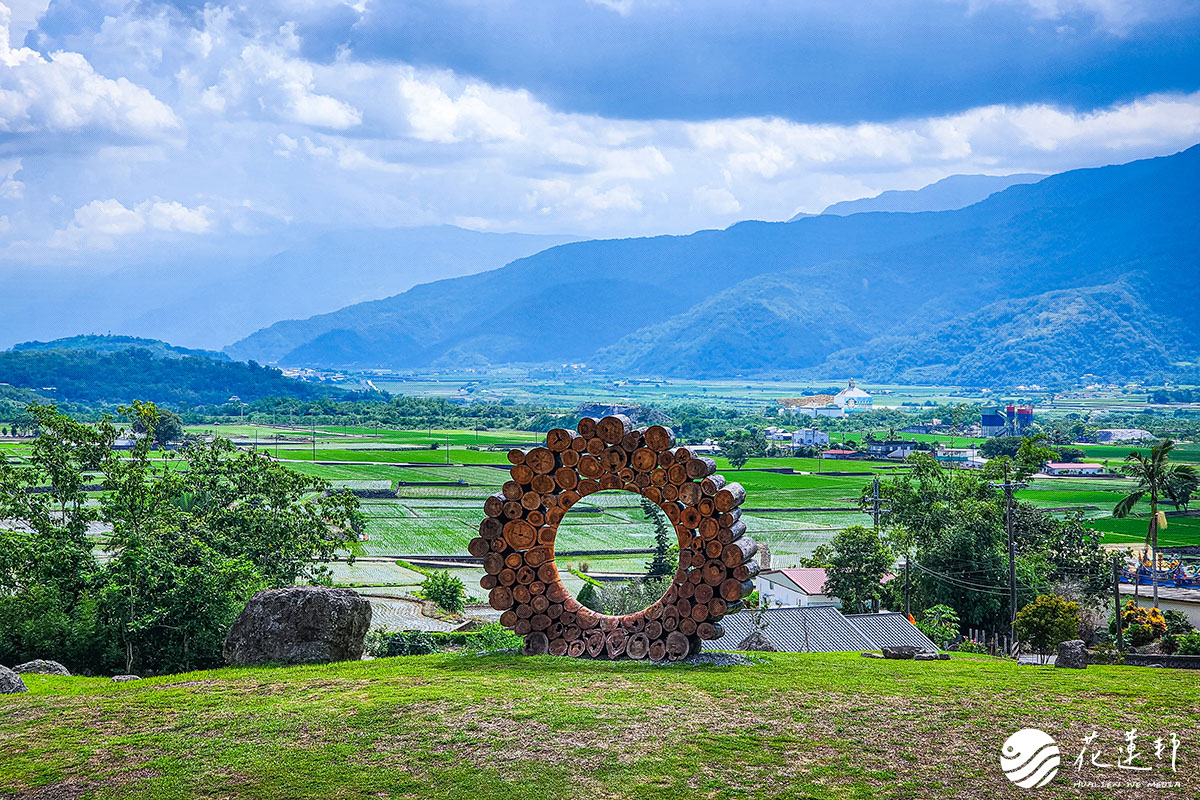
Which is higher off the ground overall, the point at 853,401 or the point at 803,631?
the point at 853,401

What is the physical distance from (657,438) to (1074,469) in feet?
249

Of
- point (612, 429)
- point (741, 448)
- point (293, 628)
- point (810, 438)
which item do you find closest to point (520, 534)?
point (612, 429)

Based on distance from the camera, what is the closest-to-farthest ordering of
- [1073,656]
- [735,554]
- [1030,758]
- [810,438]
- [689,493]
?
[1030,758] < [735,554] < [689,493] < [1073,656] < [810,438]

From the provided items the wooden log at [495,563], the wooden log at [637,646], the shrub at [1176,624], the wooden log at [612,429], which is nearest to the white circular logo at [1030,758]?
the wooden log at [637,646]

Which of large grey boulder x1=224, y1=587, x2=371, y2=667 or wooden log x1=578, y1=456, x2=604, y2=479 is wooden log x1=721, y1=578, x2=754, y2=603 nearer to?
wooden log x1=578, y1=456, x2=604, y2=479

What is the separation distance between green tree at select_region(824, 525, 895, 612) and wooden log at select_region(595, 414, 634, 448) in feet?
67.9

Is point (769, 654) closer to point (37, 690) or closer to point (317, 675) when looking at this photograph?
point (317, 675)

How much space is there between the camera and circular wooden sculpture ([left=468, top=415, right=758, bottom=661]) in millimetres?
16281

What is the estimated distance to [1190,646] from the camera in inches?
781

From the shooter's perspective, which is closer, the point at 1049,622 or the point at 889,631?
the point at 1049,622

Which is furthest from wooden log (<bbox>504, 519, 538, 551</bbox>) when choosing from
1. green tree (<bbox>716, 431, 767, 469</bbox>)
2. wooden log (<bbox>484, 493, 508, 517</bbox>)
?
green tree (<bbox>716, 431, 767, 469</bbox>)

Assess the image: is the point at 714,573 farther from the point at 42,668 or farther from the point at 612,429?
the point at 42,668

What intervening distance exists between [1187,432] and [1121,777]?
11940 cm

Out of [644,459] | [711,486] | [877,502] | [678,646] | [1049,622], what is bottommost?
[1049,622]
